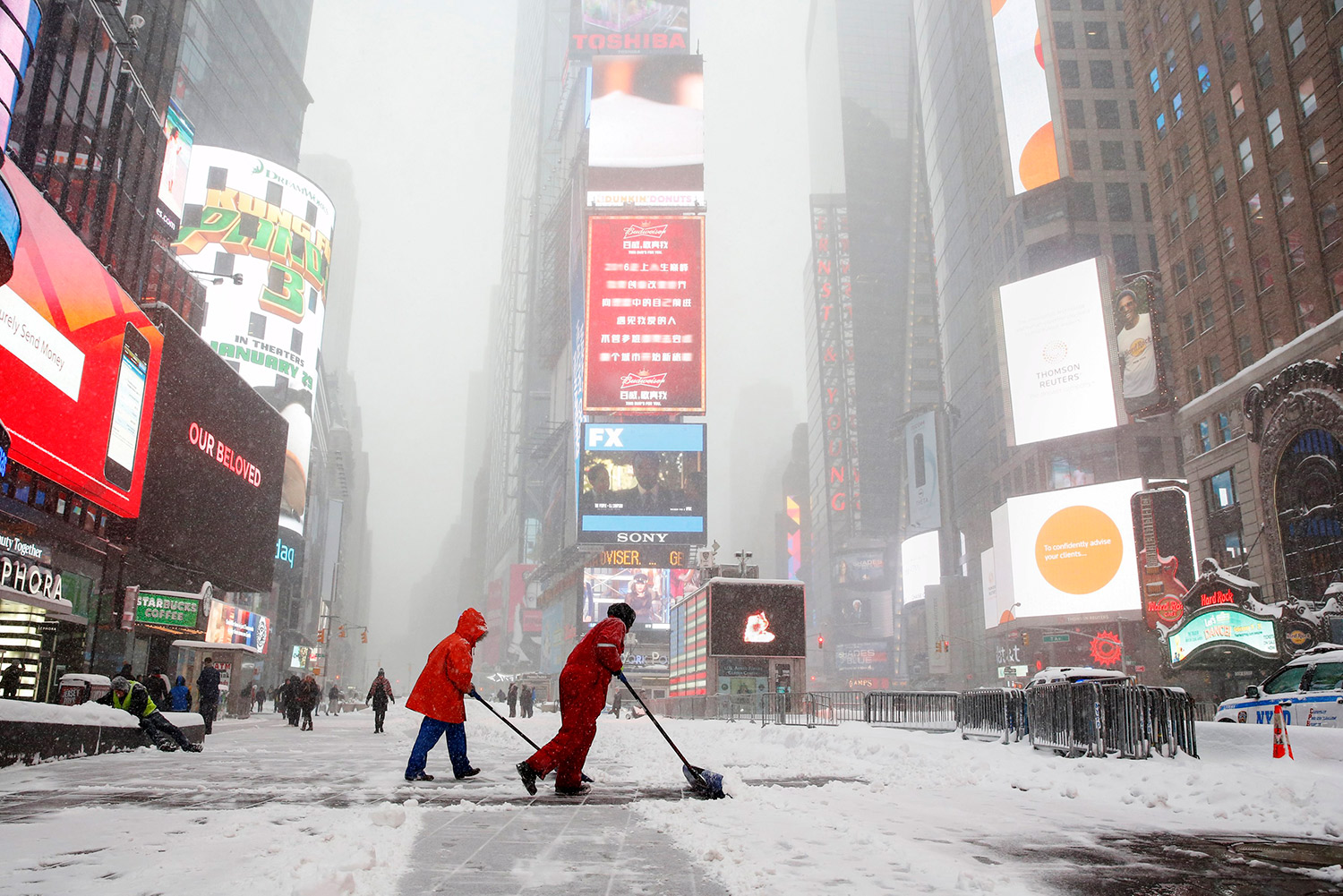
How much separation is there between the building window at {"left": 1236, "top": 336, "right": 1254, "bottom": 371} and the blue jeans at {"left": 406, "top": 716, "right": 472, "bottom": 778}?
43.0m

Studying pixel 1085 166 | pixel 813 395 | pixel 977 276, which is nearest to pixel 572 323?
pixel 977 276

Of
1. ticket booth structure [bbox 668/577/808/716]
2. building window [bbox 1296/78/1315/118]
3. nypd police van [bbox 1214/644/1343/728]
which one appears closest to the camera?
nypd police van [bbox 1214/644/1343/728]

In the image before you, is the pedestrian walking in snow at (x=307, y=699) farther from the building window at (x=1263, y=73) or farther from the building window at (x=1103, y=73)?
the building window at (x=1103, y=73)

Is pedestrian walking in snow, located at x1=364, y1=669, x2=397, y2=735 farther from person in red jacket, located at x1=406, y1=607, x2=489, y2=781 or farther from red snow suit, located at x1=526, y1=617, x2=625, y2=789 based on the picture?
red snow suit, located at x1=526, y1=617, x2=625, y2=789

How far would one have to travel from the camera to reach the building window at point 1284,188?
1535 inches

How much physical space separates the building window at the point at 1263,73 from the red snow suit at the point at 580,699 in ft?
146

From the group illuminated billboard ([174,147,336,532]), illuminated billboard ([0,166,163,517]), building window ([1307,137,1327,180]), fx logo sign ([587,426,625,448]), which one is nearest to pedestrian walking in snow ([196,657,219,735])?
illuminated billboard ([0,166,163,517])

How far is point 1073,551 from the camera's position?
64000mm

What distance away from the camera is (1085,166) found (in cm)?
7544

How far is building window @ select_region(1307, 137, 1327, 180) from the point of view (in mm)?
36906

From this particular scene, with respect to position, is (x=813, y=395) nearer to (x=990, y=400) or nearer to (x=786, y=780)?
(x=990, y=400)

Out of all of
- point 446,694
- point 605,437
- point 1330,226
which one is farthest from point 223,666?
point 1330,226

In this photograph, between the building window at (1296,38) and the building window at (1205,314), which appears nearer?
the building window at (1296,38)

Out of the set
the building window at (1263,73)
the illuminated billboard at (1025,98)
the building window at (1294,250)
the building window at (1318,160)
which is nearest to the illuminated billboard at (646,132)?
the illuminated billboard at (1025,98)
